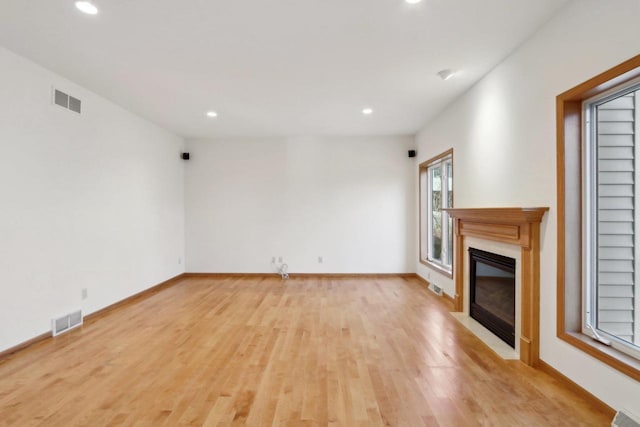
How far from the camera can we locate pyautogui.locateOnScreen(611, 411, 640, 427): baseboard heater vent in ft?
5.46

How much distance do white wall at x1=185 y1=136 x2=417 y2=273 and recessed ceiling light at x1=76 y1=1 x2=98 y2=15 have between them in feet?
12.9

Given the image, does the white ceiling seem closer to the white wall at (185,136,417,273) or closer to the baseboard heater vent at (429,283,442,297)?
the white wall at (185,136,417,273)

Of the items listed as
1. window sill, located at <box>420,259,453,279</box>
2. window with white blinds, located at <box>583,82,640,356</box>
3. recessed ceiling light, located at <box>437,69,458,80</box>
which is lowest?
window sill, located at <box>420,259,453,279</box>

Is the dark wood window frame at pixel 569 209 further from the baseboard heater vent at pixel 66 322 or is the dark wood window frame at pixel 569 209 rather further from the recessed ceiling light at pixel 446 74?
the baseboard heater vent at pixel 66 322

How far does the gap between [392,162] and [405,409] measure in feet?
15.4

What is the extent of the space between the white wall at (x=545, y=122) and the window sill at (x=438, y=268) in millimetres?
1258

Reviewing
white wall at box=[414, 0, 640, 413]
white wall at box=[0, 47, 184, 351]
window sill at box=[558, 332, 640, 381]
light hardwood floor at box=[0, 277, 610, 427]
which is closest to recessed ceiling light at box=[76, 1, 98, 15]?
white wall at box=[0, 47, 184, 351]

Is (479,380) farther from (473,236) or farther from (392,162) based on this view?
(392,162)

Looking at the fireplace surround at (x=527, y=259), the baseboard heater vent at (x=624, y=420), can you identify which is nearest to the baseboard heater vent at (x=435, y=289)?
the fireplace surround at (x=527, y=259)

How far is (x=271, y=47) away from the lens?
8.93 ft

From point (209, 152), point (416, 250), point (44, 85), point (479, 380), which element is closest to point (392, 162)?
point (416, 250)

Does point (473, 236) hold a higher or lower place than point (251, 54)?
lower

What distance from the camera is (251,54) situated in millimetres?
2844

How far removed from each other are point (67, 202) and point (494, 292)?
470cm
